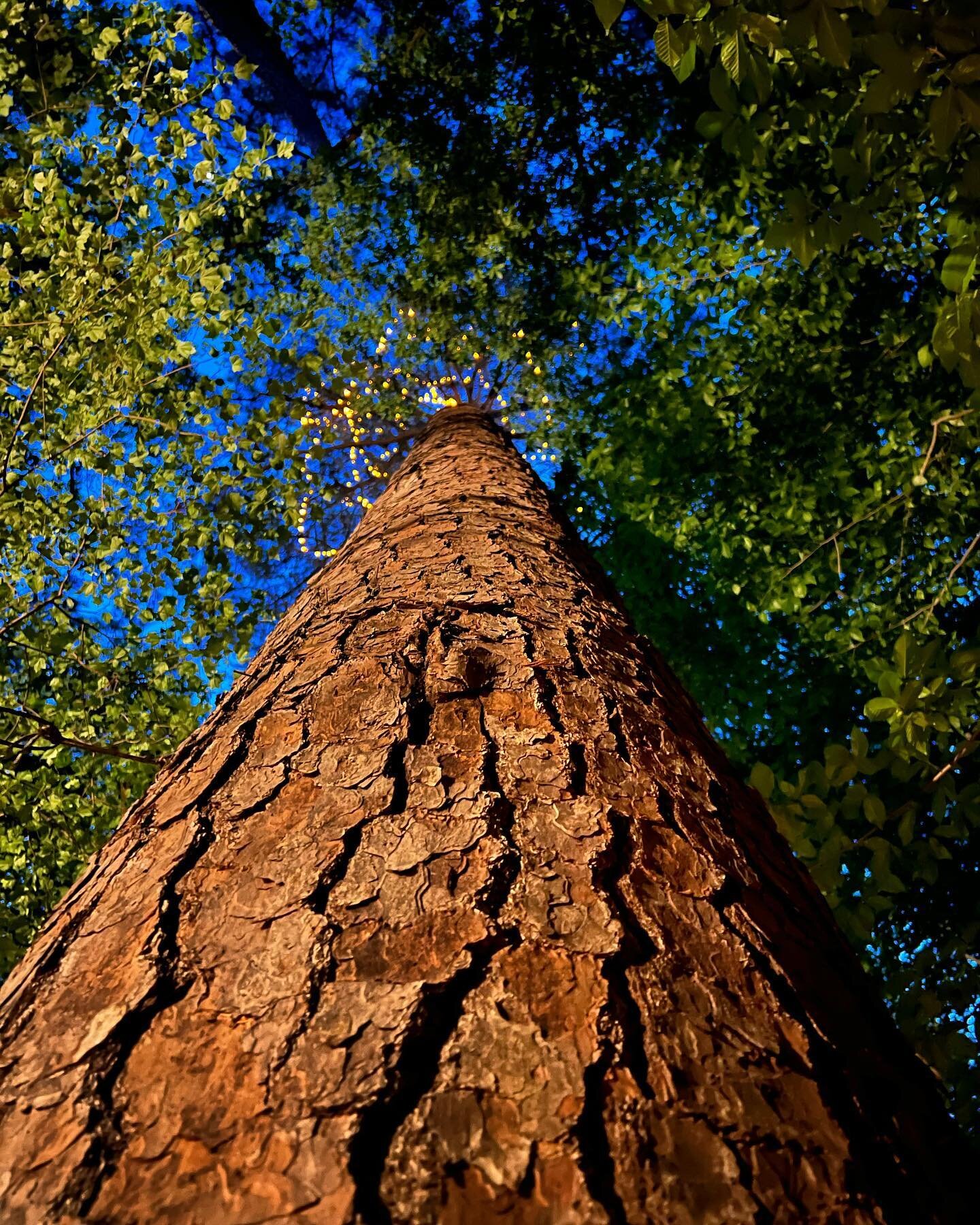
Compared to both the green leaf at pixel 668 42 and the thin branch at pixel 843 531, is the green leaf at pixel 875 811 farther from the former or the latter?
the thin branch at pixel 843 531

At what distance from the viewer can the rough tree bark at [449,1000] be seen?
2.00 feet

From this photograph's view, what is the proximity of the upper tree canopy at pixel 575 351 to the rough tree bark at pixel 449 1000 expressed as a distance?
3.73 feet

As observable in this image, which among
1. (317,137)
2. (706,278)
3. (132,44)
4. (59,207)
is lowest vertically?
(59,207)

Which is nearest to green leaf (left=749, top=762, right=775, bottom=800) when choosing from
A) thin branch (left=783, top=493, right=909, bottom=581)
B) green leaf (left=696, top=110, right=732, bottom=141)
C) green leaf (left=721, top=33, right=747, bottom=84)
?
green leaf (left=721, top=33, right=747, bottom=84)

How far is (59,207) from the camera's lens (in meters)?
4.04

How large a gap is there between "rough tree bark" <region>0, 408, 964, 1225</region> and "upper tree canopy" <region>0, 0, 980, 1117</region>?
3.73 ft

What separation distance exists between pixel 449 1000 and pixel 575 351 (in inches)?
371

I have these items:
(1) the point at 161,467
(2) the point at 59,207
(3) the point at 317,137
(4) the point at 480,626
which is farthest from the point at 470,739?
(3) the point at 317,137

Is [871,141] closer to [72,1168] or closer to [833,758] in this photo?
[833,758]

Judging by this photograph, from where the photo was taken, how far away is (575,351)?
9320 millimetres

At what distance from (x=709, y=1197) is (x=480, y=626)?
121 cm

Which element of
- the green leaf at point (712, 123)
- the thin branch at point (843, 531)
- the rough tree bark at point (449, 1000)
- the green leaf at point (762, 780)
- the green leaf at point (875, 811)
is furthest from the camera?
the thin branch at point (843, 531)

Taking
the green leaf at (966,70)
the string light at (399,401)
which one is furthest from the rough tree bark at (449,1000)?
the string light at (399,401)

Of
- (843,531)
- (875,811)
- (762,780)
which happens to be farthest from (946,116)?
(843,531)
